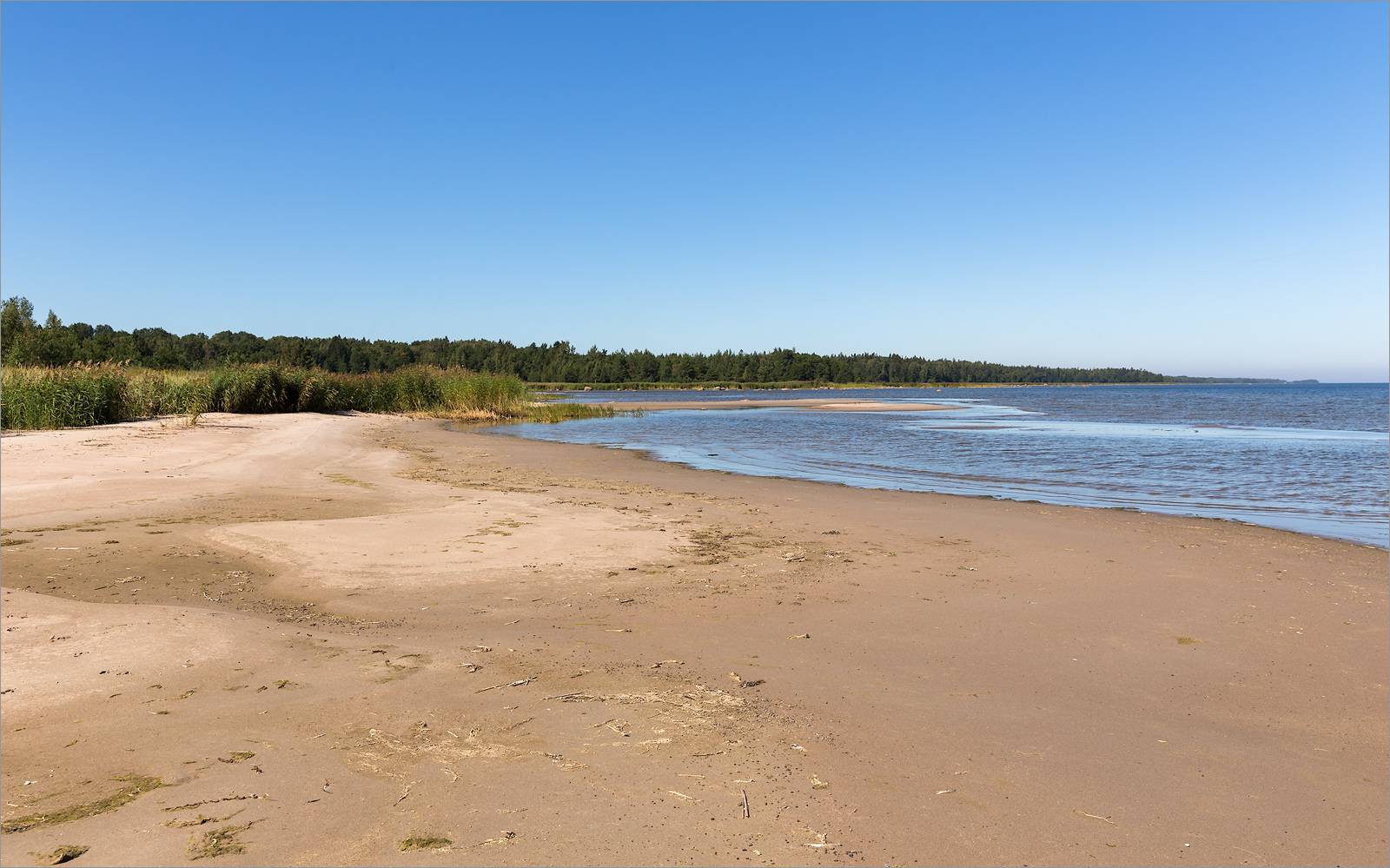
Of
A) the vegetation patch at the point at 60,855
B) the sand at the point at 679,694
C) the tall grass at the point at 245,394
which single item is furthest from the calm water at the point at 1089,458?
the vegetation patch at the point at 60,855

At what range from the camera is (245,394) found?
32.6 meters

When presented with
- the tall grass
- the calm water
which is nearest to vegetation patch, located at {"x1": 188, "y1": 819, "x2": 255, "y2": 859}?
the calm water

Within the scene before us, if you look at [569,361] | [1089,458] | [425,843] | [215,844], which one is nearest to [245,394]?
[1089,458]

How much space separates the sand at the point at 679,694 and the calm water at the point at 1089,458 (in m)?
4.30

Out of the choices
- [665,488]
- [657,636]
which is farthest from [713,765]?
[665,488]

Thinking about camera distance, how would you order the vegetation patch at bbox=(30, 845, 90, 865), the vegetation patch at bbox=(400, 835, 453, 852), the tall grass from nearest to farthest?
the vegetation patch at bbox=(30, 845, 90, 865) < the vegetation patch at bbox=(400, 835, 453, 852) < the tall grass

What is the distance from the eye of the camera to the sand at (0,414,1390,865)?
3.17 metres

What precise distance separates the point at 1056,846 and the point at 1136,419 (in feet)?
156

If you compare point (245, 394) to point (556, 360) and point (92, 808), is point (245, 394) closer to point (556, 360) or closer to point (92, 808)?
point (92, 808)

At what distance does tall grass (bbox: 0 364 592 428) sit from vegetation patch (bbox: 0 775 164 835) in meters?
22.7

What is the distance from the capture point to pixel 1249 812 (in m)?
3.47

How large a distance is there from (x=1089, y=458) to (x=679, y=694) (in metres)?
20.9

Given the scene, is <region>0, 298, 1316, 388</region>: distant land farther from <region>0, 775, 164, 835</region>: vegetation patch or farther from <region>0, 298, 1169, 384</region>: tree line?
<region>0, 775, 164, 835</region>: vegetation patch

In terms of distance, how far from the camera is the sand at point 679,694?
317cm
